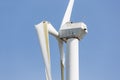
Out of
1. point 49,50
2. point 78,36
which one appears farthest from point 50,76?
point 78,36

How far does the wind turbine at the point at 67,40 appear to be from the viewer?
1179 inches

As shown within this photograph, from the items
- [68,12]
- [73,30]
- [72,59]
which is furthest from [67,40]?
[68,12]

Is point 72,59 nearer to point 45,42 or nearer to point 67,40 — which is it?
point 67,40

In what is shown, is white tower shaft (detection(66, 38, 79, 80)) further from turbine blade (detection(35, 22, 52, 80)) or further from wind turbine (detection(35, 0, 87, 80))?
turbine blade (detection(35, 22, 52, 80))

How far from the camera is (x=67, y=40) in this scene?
31.7 meters

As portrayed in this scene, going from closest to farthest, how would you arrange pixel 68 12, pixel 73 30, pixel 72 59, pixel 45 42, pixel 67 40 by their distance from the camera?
pixel 72 59 < pixel 45 42 < pixel 73 30 < pixel 67 40 < pixel 68 12

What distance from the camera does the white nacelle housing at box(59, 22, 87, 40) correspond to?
102 feet

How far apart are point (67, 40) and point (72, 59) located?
2.27 metres

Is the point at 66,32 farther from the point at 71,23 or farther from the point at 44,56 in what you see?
the point at 44,56

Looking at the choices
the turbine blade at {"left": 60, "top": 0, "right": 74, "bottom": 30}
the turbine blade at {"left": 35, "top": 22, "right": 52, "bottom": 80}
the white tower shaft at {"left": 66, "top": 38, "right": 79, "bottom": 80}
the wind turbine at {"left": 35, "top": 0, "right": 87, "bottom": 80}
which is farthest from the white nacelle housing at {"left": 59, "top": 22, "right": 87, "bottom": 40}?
the turbine blade at {"left": 35, "top": 22, "right": 52, "bottom": 80}

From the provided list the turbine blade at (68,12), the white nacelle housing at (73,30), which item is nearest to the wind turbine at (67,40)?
the white nacelle housing at (73,30)

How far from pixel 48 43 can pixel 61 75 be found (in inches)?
129

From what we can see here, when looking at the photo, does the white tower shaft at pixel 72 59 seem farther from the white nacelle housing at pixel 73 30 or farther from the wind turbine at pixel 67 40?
the white nacelle housing at pixel 73 30

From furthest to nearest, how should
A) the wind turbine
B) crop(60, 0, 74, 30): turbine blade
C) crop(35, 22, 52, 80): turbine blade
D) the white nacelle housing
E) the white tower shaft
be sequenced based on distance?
1. crop(60, 0, 74, 30): turbine blade
2. the white nacelle housing
3. the wind turbine
4. the white tower shaft
5. crop(35, 22, 52, 80): turbine blade
